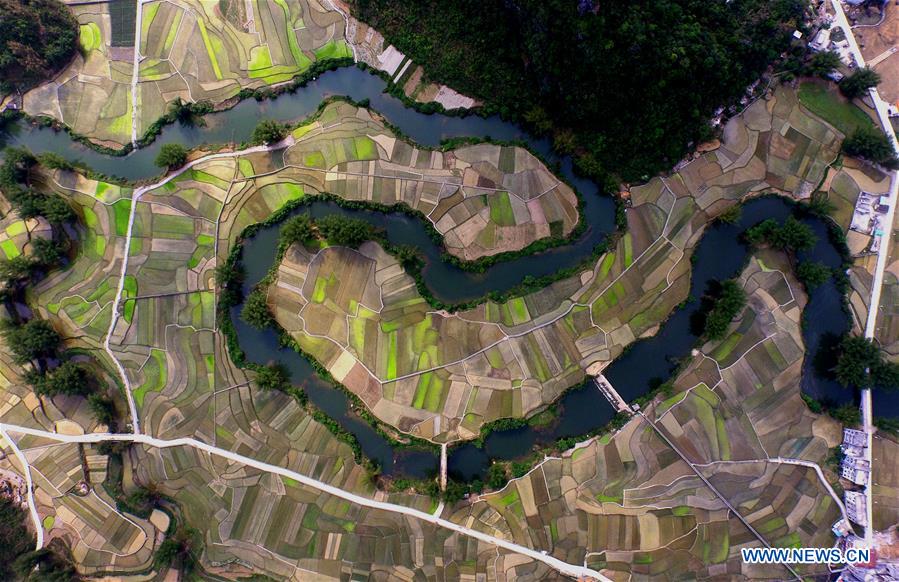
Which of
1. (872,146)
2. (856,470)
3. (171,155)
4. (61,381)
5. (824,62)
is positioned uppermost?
(824,62)

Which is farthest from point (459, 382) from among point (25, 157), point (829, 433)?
point (25, 157)

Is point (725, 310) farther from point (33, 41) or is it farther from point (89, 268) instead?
point (33, 41)

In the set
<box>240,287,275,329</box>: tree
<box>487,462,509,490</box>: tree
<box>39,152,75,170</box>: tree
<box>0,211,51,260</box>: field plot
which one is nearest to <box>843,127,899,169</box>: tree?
<box>487,462,509,490</box>: tree

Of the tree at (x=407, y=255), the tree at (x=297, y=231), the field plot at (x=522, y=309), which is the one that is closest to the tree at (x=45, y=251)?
the field plot at (x=522, y=309)

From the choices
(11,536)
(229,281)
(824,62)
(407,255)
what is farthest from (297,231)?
(824,62)

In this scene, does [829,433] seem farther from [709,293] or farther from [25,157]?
[25,157]

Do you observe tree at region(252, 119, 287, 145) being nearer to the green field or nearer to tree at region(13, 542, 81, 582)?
tree at region(13, 542, 81, 582)

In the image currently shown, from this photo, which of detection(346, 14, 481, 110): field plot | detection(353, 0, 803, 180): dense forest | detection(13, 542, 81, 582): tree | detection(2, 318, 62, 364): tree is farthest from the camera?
detection(346, 14, 481, 110): field plot
